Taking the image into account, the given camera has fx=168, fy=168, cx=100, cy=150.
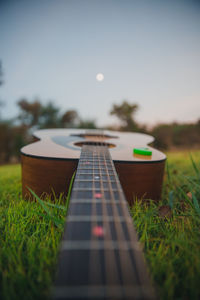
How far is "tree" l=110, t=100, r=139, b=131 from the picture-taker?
25.8 ft

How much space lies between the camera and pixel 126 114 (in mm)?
7957

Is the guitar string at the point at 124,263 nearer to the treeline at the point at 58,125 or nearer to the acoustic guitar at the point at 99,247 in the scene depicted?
the acoustic guitar at the point at 99,247

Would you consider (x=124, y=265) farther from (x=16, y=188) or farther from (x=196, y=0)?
(x=196, y=0)

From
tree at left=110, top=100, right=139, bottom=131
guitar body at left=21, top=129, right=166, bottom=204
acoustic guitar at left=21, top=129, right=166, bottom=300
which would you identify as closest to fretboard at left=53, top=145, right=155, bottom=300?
acoustic guitar at left=21, top=129, right=166, bottom=300

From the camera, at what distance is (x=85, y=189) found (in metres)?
0.59

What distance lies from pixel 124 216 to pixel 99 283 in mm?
178

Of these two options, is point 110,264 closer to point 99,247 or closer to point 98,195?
point 99,247

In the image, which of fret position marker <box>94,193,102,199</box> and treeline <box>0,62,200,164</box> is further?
treeline <box>0,62,200,164</box>

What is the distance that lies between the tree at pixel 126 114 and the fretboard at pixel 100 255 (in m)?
7.46

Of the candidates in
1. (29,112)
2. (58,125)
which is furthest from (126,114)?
(29,112)

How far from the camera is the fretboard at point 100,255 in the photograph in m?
0.28

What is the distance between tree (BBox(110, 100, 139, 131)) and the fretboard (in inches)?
294

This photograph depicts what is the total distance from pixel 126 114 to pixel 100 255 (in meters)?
7.94

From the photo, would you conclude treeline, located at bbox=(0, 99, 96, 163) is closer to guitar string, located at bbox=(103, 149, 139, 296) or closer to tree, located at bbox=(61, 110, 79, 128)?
tree, located at bbox=(61, 110, 79, 128)
